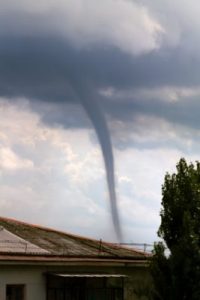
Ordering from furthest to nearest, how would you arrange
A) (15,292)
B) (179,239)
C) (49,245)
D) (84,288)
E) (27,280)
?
(49,245), (84,288), (27,280), (15,292), (179,239)

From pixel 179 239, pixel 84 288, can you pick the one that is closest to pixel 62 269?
pixel 84 288

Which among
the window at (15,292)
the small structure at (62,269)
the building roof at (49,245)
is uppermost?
the building roof at (49,245)

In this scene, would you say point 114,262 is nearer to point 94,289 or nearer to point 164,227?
point 94,289

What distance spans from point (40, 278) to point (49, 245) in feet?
9.76

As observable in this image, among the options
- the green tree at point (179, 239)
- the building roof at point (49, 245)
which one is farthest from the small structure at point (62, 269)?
the green tree at point (179, 239)

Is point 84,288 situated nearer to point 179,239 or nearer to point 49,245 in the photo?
point 49,245

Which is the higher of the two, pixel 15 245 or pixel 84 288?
pixel 15 245

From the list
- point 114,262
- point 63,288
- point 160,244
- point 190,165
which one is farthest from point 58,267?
point 190,165

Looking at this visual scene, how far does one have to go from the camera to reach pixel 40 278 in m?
26.1

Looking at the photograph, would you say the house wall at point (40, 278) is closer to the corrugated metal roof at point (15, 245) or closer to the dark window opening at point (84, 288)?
the dark window opening at point (84, 288)

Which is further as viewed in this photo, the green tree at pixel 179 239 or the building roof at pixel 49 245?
the building roof at pixel 49 245

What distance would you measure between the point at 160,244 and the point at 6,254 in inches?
233

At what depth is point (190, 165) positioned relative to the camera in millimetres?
24000

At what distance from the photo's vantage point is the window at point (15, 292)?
82.4 feet
